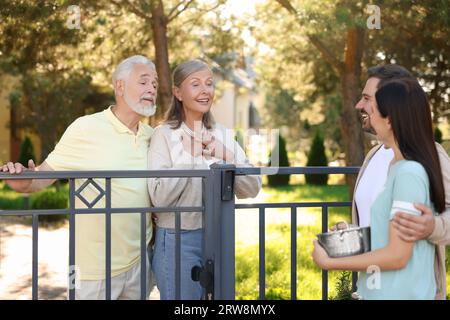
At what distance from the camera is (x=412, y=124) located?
2.49 meters

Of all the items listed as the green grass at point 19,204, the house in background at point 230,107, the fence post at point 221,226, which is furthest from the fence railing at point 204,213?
the green grass at point 19,204

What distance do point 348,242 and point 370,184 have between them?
306 millimetres

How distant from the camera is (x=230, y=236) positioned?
3463mm

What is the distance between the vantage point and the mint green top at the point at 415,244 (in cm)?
243

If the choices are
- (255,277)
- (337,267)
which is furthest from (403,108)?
(255,277)

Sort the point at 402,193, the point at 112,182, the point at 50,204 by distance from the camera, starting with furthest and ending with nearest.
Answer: the point at 50,204
the point at 112,182
the point at 402,193

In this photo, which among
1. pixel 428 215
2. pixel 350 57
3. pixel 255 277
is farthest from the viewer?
pixel 350 57

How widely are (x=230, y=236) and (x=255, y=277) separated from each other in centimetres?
504

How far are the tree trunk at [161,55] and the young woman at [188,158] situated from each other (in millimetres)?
5759

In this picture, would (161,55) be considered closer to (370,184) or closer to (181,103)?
(181,103)

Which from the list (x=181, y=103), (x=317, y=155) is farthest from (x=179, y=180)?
(x=317, y=155)

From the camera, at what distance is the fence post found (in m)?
3.38

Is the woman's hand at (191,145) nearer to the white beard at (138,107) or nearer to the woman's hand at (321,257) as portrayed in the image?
the white beard at (138,107)

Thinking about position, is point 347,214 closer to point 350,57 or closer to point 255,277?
point 350,57
